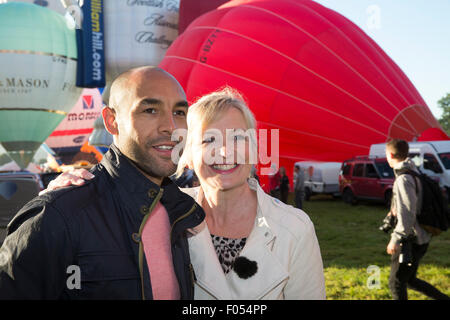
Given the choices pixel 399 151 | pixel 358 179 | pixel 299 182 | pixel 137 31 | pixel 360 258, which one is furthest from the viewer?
pixel 137 31

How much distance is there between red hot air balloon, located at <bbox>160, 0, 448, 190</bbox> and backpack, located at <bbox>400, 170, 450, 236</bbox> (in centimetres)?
654

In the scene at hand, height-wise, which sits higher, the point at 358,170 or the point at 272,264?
the point at 272,264

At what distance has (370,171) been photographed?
13.8 meters

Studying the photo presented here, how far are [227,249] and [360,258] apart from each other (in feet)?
17.0

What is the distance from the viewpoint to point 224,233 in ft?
7.42

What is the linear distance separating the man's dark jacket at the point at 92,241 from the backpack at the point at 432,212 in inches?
115

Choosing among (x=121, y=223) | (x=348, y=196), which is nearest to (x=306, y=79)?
(x=348, y=196)

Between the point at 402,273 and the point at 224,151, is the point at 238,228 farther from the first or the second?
the point at 402,273

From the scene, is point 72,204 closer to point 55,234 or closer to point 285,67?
point 55,234

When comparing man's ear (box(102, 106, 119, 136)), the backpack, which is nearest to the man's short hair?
the backpack

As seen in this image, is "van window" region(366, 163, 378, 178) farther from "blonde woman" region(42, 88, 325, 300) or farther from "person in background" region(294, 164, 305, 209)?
"blonde woman" region(42, 88, 325, 300)

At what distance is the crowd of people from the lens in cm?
139

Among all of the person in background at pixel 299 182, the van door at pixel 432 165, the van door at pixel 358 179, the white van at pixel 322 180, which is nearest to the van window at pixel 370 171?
the van door at pixel 358 179

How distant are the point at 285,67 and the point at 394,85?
3.15m
